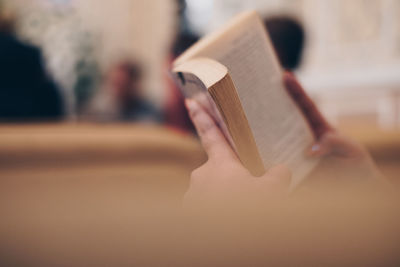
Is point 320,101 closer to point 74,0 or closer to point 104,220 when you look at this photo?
point 104,220

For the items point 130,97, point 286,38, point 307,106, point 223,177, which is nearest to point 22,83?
point 286,38

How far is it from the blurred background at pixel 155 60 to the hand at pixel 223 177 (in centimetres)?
30

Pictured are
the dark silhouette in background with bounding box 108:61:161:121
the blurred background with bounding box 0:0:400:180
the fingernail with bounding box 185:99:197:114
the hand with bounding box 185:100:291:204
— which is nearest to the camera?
the hand with bounding box 185:100:291:204

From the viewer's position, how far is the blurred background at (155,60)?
157 cm

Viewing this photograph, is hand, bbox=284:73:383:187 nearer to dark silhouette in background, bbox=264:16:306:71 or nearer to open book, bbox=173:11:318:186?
open book, bbox=173:11:318:186

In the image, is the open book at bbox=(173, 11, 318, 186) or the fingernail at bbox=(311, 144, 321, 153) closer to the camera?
the open book at bbox=(173, 11, 318, 186)

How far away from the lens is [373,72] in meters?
2.35

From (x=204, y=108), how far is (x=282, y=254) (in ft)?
1.11

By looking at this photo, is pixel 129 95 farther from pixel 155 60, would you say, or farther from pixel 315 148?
pixel 315 148

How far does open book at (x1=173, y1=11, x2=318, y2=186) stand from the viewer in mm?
450

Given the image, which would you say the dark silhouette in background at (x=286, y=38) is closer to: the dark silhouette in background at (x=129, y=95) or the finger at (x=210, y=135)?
the finger at (x=210, y=135)

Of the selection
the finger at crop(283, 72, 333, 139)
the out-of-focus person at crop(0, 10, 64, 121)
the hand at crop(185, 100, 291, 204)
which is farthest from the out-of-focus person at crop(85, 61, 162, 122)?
the hand at crop(185, 100, 291, 204)

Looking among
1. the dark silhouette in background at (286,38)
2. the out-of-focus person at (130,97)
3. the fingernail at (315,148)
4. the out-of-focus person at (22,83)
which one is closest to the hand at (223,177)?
the fingernail at (315,148)

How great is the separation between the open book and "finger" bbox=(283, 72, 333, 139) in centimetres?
3
